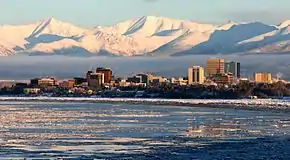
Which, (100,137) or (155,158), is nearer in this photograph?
(155,158)

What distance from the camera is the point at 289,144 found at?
3366 cm

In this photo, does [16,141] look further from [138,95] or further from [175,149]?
[138,95]

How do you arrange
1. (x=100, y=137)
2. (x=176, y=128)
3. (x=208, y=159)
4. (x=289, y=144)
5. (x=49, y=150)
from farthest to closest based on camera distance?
(x=176, y=128)
(x=100, y=137)
(x=289, y=144)
(x=49, y=150)
(x=208, y=159)

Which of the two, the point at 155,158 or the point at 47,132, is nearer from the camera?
the point at 155,158

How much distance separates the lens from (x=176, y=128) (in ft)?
148

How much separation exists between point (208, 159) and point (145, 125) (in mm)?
19846

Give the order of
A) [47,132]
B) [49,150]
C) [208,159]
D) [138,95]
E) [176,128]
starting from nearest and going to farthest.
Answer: [208,159] < [49,150] < [47,132] < [176,128] < [138,95]

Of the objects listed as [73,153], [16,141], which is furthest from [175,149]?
[16,141]

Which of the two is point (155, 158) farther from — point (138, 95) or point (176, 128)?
point (138, 95)

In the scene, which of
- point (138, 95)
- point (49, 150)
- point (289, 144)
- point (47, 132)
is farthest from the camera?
point (138, 95)

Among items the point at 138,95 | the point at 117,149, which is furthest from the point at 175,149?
the point at 138,95

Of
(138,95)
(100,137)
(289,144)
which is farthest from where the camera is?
(138,95)

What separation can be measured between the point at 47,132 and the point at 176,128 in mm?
8050

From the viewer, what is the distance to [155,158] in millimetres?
28344
